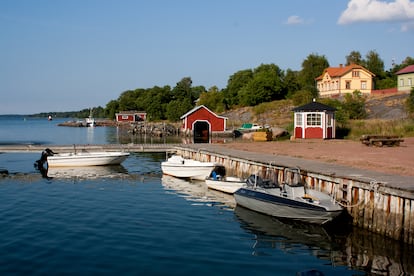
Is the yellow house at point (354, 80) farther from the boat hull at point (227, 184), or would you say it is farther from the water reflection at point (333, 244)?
the water reflection at point (333, 244)

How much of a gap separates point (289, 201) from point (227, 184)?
7.08 m

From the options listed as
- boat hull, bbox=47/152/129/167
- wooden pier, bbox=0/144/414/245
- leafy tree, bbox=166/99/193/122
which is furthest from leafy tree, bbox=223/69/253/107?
wooden pier, bbox=0/144/414/245

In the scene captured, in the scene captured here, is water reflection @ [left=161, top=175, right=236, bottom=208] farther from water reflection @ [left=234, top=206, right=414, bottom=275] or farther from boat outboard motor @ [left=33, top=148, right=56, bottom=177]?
boat outboard motor @ [left=33, top=148, right=56, bottom=177]

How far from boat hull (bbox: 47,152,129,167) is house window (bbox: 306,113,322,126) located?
55.8 feet

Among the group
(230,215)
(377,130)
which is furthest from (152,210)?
(377,130)

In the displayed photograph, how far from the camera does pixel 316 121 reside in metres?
42.7

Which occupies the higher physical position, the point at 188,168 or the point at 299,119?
the point at 299,119

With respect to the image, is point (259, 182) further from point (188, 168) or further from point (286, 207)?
point (188, 168)

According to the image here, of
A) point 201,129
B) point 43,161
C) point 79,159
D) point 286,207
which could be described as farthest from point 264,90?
point 286,207

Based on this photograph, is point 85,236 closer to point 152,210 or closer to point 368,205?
point 152,210

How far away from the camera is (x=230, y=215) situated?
802 inches

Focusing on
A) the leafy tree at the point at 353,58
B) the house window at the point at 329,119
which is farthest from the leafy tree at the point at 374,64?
the house window at the point at 329,119

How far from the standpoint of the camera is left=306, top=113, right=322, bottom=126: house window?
42.6 m

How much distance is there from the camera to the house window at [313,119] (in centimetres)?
4259
